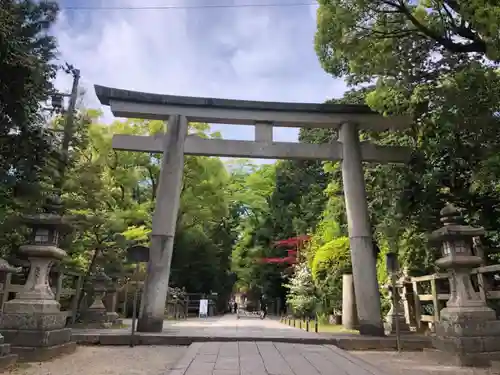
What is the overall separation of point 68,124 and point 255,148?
247 inches

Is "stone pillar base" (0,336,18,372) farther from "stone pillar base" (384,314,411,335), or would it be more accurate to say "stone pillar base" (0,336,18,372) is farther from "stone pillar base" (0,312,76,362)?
"stone pillar base" (384,314,411,335)

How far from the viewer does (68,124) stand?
1238 centimetres

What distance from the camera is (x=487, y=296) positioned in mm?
6746

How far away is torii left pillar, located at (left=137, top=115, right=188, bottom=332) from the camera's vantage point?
28.9ft

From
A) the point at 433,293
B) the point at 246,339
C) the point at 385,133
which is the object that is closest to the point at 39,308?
the point at 246,339

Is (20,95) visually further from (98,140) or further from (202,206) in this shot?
(202,206)

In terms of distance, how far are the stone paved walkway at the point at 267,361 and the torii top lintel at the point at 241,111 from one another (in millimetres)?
5882

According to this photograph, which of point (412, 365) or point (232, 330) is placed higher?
point (232, 330)

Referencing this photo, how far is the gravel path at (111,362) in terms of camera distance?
5.38 meters

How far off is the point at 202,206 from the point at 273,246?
8.31 metres

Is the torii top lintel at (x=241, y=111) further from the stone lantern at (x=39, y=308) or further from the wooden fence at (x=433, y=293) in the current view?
the wooden fence at (x=433, y=293)

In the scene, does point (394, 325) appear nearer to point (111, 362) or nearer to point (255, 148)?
point (255, 148)

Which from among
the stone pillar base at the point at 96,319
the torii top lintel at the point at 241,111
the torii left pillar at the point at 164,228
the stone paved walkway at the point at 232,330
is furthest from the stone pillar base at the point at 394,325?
the stone pillar base at the point at 96,319

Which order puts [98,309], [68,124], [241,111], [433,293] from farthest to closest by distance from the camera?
[68,124]
[98,309]
[241,111]
[433,293]
